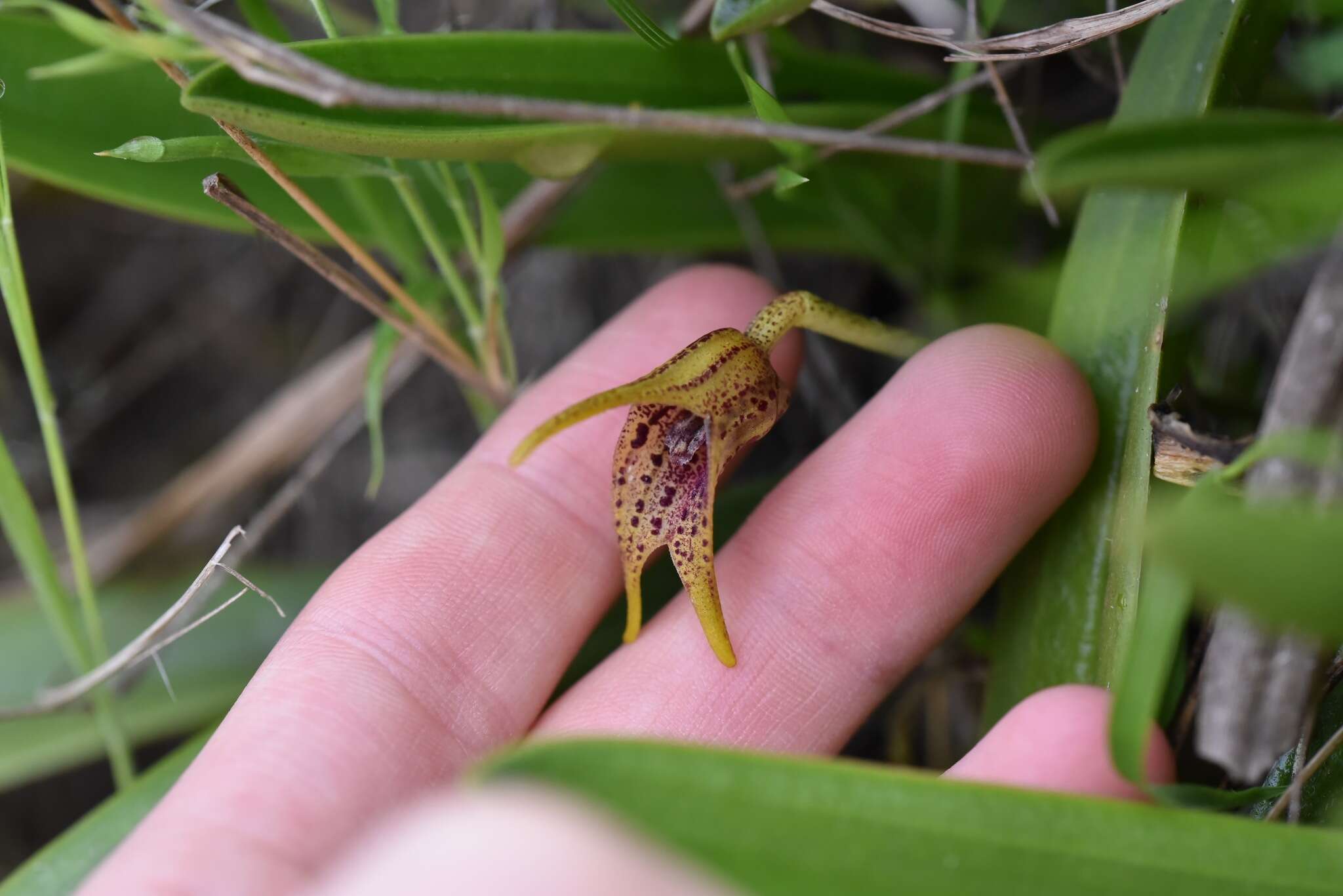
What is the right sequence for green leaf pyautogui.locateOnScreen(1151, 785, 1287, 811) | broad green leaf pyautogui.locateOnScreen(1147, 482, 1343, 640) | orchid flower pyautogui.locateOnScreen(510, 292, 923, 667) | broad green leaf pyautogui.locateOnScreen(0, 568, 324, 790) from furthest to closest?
broad green leaf pyautogui.locateOnScreen(0, 568, 324, 790) → orchid flower pyautogui.locateOnScreen(510, 292, 923, 667) → green leaf pyautogui.locateOnScreen(1151, 785, 1287, 811) → broad green leaf pyautogui.locateOnScreen(1147, 482, 1343, 640)

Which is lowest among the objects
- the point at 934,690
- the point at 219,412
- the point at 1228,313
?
the point at 934,690

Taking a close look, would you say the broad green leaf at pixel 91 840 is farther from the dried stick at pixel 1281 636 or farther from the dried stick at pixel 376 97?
the dried stick at pixel 1281 636

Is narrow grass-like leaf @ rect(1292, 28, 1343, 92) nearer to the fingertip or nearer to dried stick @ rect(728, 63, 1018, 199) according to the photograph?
dried stick @ rect(728, 63, 1018, 199)

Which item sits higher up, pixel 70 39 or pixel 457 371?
pixel 70 39

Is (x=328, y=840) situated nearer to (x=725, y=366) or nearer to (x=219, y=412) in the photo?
(x=725, y=366)

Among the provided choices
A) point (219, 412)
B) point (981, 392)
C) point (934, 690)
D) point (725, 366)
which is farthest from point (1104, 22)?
point (219, 412)

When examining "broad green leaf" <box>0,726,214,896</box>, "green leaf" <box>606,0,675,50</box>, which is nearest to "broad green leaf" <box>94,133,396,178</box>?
"green leaf" <box>606,0,675,50</box>

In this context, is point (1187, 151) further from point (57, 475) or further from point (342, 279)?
point (57, 475)
